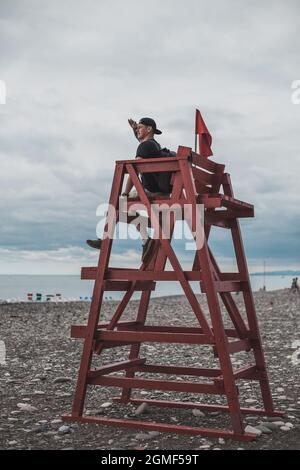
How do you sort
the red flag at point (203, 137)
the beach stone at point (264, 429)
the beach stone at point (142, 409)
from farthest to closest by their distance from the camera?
1. the beach stone at point (142, 409)
2. the red flag at point (203, 137)
3. the beach stone at point (264, 429)

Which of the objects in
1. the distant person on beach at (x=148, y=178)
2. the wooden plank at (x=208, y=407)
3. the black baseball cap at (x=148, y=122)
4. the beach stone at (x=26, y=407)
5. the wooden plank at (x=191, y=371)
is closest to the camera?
the distant person on beach at (x=148, y=178)

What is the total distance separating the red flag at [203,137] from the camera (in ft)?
29.4

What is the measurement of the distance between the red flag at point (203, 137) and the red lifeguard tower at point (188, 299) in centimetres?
25

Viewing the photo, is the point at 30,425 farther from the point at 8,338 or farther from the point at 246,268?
the point at 8,338

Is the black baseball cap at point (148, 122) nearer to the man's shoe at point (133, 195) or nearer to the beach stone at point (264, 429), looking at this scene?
the man's shoe at point (133, 195)

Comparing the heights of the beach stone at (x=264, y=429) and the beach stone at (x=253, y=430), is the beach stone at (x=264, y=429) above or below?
below

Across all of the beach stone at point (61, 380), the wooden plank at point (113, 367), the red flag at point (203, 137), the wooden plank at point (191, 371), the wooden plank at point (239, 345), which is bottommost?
the beach stone at point (61, 380)

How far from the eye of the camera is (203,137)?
9.05 meters

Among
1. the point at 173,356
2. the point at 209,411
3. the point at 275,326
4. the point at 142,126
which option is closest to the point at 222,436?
the point at 209,411

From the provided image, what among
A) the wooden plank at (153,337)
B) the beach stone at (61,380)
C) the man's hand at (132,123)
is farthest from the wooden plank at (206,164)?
the beach stone at (61,380)

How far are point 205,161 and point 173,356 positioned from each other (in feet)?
25.4

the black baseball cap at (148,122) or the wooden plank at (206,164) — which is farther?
the black baseball cap at (148,122)

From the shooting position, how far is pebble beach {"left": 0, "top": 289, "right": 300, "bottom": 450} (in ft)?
25.5

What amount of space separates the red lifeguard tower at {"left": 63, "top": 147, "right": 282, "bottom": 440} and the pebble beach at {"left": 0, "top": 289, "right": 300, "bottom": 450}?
29 cm
